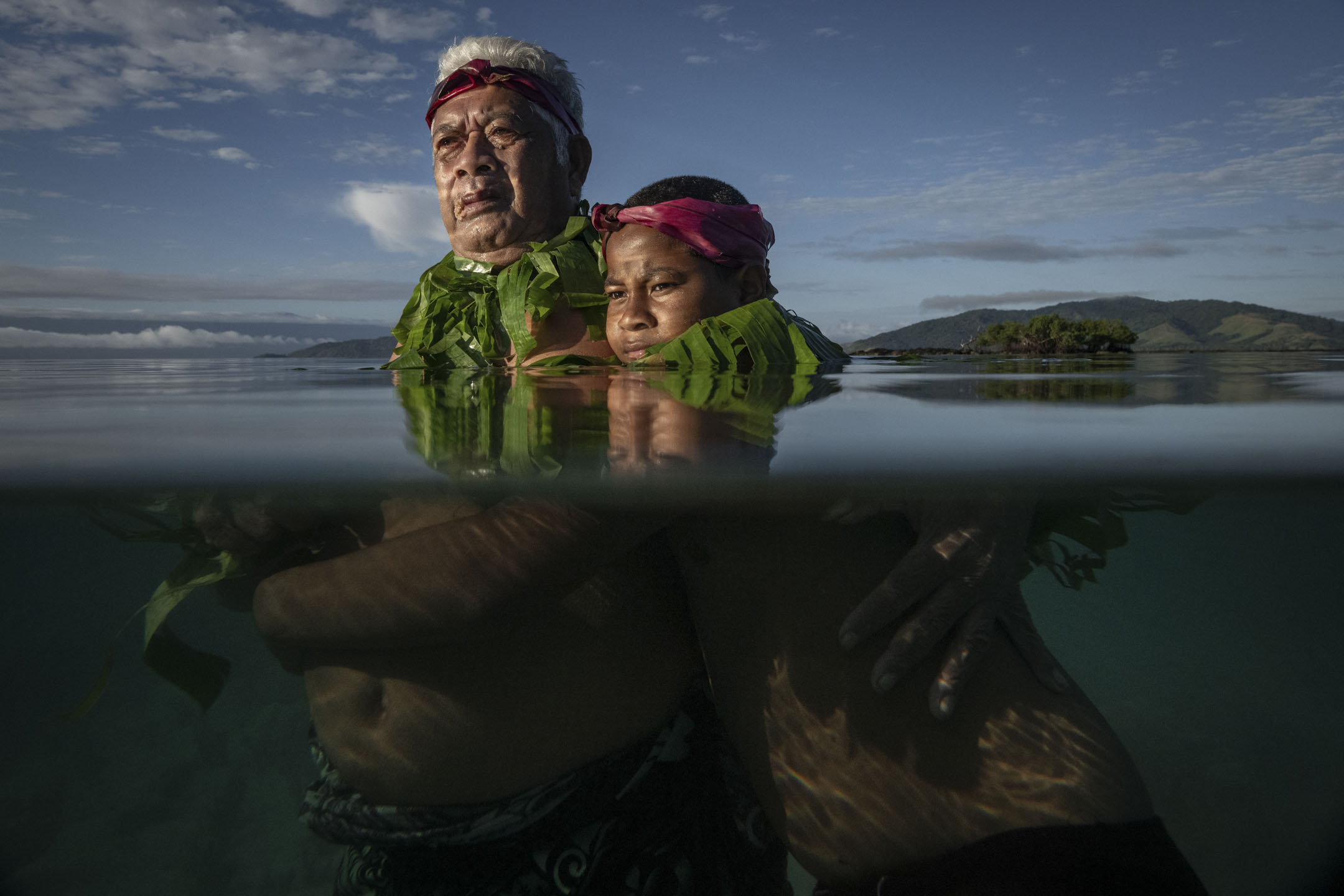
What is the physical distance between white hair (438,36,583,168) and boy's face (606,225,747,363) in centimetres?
87

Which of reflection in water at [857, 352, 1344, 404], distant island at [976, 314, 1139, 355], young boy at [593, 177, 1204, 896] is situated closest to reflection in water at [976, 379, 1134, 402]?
reflection in water at [857, 352, 1344, 404]

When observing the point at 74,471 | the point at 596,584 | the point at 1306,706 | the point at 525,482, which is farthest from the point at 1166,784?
the point at 74,471

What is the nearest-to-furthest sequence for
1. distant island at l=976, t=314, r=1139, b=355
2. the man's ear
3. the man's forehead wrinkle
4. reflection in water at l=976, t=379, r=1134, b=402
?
reflection in water at l=976, t=379, r=1134, b=402 → the man's forehead wrinkle → the man's ear → distant island at l=976, t=314, r=1139, b=355

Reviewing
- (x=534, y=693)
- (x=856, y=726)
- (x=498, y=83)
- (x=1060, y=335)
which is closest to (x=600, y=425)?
(x=534, y=693)

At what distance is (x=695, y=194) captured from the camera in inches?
144

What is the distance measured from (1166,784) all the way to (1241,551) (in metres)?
1.25

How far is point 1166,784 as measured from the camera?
6.42 ft

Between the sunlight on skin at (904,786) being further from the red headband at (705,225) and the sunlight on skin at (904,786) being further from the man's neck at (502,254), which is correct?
the man's neck at (502,254)

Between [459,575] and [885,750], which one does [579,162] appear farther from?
[885,750]

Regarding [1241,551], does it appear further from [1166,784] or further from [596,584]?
[596,584]

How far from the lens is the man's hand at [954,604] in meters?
1.56

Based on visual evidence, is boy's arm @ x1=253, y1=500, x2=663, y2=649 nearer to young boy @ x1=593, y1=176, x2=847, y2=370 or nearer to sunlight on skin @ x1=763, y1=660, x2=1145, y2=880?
sunlight on skin @ x1=763, y1=660, x2=1145, y2=880

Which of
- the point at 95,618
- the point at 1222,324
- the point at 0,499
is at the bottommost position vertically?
the point at 95,618

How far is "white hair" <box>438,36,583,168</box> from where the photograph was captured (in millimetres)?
3885
